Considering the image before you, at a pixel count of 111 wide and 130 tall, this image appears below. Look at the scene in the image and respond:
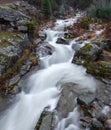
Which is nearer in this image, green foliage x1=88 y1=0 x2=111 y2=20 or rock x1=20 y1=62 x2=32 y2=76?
Result: rock x1=20 y1=62 x2=32 y2=76

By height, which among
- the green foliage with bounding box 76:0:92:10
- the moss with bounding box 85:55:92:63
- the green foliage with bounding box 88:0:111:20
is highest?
the green foliage with bounding box 88:0:111:20

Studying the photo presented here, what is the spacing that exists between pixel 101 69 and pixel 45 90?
3262mm

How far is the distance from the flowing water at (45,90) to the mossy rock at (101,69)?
39 centimetres

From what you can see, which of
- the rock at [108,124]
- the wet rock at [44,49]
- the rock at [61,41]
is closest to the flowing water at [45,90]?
the wet rock at [44,49]

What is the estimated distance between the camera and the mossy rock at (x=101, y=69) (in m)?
12.6

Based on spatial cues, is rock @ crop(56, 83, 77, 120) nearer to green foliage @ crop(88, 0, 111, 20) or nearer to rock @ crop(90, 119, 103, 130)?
rock @ crop(90, 119, 103, 130)

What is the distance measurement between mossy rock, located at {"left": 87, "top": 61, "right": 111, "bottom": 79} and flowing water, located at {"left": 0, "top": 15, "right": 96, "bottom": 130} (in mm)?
394

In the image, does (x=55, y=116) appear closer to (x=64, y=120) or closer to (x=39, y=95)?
(x=64, y=120)

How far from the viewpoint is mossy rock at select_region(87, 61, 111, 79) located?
12.6m

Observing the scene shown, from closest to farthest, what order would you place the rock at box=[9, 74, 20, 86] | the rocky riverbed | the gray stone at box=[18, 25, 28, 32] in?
the rocky riverbed → the rock at box=[9, 74, 20, 86] → the gray stone at box=[18, 25, 28, 32]

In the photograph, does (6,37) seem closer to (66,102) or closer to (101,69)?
(101,69)

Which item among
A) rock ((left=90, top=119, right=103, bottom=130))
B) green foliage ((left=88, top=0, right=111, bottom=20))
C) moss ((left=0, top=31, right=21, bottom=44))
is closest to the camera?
rock ((left=90, top=119, right=103, bottom=130))

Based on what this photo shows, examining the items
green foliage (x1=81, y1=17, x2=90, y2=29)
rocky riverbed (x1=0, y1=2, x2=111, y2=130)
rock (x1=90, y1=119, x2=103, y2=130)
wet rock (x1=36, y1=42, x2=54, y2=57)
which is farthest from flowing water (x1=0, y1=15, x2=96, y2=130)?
green foliage (x1=81, y1=17, x2=90, y2=29)

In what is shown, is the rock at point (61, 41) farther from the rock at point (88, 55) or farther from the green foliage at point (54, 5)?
the green foliage at point (54, 5)
